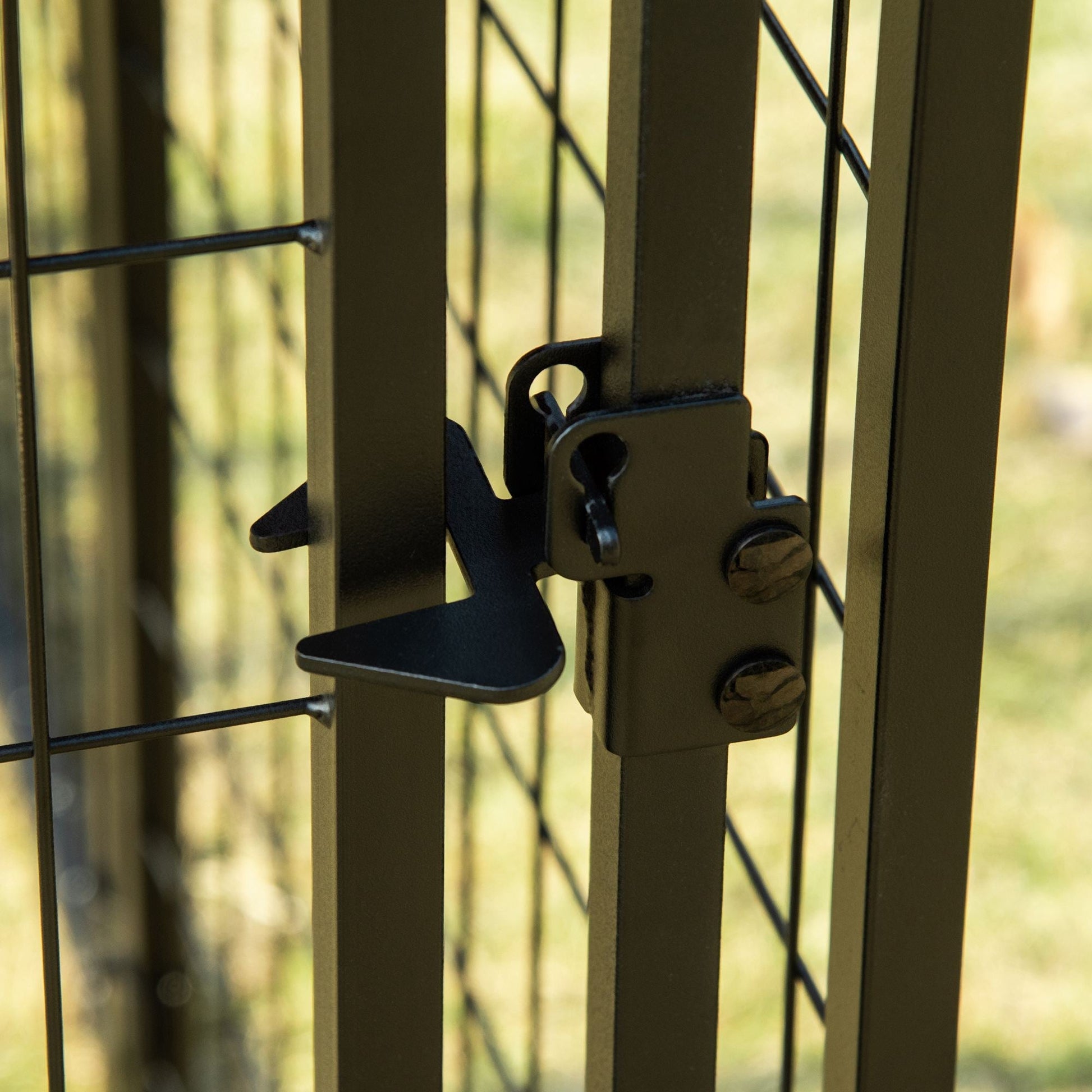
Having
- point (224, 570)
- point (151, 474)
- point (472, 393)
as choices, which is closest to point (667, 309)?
point (472, 393)

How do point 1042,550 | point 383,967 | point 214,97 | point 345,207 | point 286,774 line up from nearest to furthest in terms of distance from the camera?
point 345,207, point 383,967, point 214,97, point 286,774, point 1042,550

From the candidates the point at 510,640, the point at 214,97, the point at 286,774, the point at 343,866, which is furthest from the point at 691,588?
the point at 286,774

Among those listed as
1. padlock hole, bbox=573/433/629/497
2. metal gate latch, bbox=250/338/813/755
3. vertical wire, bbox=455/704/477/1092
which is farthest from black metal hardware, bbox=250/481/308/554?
vertical wire, bbox=455/704/477/1092

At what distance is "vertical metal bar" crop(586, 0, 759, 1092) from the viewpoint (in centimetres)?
56

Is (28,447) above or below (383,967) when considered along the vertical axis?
above

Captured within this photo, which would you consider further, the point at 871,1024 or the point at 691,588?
the point at 871,1024

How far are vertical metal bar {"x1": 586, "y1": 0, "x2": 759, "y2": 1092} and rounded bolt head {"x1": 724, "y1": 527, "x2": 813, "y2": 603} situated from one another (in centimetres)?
5

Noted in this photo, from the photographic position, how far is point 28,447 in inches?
23.5

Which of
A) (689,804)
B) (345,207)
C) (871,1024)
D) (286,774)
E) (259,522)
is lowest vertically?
(286,774)

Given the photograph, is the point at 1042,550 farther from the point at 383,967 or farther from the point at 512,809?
the point at 383,967

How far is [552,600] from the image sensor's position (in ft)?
6.70

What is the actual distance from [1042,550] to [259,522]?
213 cm

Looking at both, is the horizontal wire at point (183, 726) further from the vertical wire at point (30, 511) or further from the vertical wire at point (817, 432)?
the vertical wire at point (817, 432)

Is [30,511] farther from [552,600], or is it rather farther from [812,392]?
[552,600]
